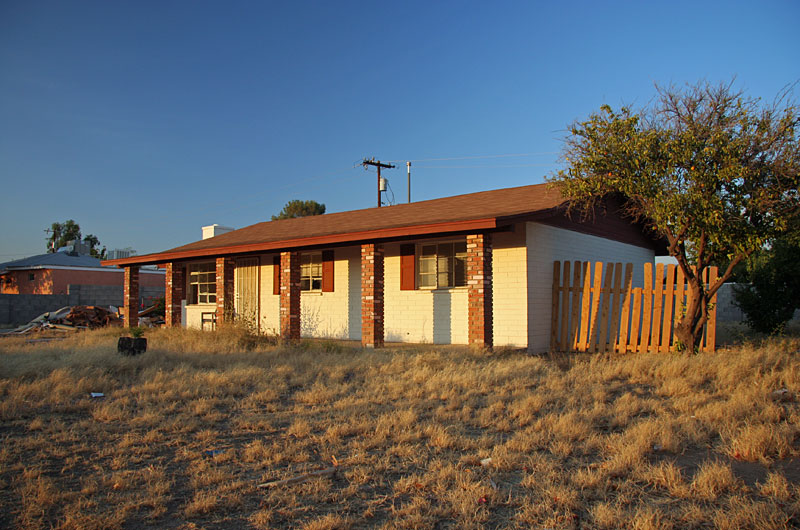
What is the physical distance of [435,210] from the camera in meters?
15.5

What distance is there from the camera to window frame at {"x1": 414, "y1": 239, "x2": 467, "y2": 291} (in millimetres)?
13625

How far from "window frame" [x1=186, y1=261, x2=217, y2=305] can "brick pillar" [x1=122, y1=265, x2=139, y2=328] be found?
1.75 meters

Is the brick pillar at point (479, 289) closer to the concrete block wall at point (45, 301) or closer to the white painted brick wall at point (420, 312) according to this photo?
the white painted brick wall at point (420, 312)

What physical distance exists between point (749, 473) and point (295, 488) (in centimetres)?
375

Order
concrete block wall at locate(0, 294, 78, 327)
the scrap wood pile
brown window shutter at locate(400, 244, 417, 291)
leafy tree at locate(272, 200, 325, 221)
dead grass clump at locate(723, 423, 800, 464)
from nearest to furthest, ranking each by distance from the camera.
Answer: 1. dead grass clump at locate(723, 423, 800, 464)
2. brown window shutter at locate(400, 244, 417, 291)
3. the scrap wood pile
4. concrete block wall at locate(0, 294, 78, 327)
5. leafy tree at locate(272, 200, 325, 221)

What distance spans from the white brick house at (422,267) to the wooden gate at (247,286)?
5cm

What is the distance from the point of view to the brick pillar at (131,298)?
65.4 ft

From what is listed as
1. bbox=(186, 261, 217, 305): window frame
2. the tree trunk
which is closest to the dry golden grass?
the tree trunk

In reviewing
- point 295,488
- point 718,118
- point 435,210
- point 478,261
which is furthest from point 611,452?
point 435,210

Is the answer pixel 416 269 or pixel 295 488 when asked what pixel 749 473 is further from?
pixel 416 269

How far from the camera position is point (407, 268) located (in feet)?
47.5

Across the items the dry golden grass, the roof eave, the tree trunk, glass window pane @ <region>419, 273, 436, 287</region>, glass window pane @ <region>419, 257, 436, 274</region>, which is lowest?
the dry golden grass

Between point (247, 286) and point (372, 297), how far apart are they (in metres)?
7.16

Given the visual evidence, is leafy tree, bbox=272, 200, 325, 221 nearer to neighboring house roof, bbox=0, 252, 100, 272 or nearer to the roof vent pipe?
neighboring house roof, bbox=0, 252, 100, 272
